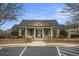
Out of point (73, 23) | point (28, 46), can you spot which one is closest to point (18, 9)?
point (28, 46)

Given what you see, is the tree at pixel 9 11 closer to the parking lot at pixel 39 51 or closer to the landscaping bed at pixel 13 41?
the landscaping bed at pixel 13 41

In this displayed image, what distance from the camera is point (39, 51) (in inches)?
178

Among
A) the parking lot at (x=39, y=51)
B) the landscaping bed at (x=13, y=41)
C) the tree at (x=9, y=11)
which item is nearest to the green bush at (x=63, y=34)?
the parking lot at (x=39, y=51)

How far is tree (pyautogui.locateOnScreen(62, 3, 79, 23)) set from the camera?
450 cm

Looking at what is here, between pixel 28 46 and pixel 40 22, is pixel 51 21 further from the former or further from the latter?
pixel 28 46

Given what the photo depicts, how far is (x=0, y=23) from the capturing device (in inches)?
178

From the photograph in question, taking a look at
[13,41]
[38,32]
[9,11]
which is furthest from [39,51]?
[9,11]

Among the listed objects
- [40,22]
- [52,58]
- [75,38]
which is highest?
[40,22]

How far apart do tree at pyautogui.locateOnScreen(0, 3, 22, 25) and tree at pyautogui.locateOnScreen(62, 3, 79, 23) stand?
779 mm

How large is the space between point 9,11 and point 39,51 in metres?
0.84

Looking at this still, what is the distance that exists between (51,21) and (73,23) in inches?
14.6

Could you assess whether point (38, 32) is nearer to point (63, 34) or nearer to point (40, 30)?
point (40, 30)

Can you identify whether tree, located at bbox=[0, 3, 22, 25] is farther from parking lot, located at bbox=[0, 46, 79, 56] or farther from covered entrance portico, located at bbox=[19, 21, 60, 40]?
parking lot, located at bbox=[0, 46, 79, 56]

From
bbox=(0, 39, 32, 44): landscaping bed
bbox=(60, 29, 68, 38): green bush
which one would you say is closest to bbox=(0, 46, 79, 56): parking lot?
bbox=(0, 39, 32, 44): landscaping bed
